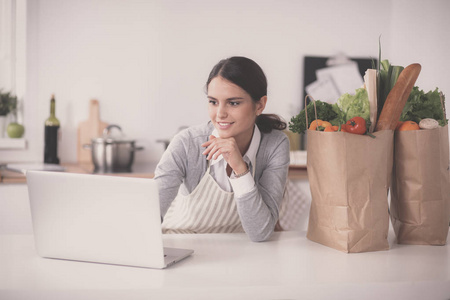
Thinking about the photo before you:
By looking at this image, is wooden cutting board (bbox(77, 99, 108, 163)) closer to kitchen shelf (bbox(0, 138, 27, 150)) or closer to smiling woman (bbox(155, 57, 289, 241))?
kitchen shelf (bbox(0, 138, 27, 150))

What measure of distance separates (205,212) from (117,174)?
3.73 ft

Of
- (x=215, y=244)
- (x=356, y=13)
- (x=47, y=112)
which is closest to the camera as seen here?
(x=215, y=244)

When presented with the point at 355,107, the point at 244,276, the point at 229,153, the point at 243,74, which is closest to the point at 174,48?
the point at 243,74

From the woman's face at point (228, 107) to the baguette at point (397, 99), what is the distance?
431 mm

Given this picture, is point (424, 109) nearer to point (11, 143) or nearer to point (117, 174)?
point (117, 174)

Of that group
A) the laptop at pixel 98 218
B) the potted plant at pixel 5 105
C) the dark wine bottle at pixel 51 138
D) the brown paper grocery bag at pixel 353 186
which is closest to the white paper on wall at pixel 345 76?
the dark wine bottle at pixel 51 138

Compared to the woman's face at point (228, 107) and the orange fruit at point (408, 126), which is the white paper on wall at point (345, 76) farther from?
the orange fruit at point (408, 126)

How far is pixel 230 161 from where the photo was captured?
1.59 metres

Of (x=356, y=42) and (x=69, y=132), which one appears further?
(x=356, y=42)

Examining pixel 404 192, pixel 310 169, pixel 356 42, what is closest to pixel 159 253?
pixel 310 169

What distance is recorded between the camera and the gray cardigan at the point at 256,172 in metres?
1.59

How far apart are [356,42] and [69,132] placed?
76.4 inches

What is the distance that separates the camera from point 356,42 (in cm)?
359

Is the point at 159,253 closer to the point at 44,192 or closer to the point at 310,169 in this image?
the point at 44,192
